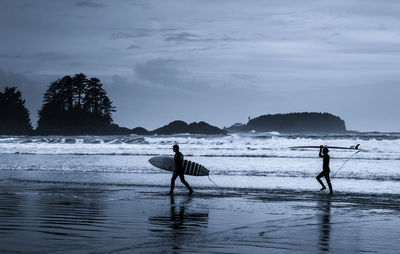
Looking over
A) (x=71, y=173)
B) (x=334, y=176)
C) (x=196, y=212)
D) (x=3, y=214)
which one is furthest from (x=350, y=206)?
(x=71, y=173)

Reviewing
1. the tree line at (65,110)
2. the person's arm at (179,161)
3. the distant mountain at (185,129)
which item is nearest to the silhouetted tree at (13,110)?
the tree line at (65,110)

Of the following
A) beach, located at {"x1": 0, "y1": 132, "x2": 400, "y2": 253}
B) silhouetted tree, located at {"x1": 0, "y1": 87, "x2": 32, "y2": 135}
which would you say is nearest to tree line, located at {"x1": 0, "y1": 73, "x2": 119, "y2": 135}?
silhouetted tree, located at {"x1": 0, "y1": 87, "x2": 32, "y2": 135}

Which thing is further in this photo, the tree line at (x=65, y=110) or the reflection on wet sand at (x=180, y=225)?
the tree line at (x=65, y=110)

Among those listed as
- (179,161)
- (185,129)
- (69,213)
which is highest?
(185,129)

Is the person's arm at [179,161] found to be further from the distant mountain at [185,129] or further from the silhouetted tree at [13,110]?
the silhouetted tree at [13,110]

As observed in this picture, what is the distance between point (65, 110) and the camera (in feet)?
381

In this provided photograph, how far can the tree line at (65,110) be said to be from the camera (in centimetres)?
11262

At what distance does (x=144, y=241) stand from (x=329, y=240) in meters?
3.27

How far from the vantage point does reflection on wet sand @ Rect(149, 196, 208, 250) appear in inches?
415

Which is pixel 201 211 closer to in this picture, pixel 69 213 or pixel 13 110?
pixel 69 213

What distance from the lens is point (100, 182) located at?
25.0 meters

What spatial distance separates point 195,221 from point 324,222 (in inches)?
112

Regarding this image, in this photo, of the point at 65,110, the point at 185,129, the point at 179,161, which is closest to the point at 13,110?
the point at 65,110

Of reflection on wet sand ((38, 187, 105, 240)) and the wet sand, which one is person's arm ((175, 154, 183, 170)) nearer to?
the wet sand
